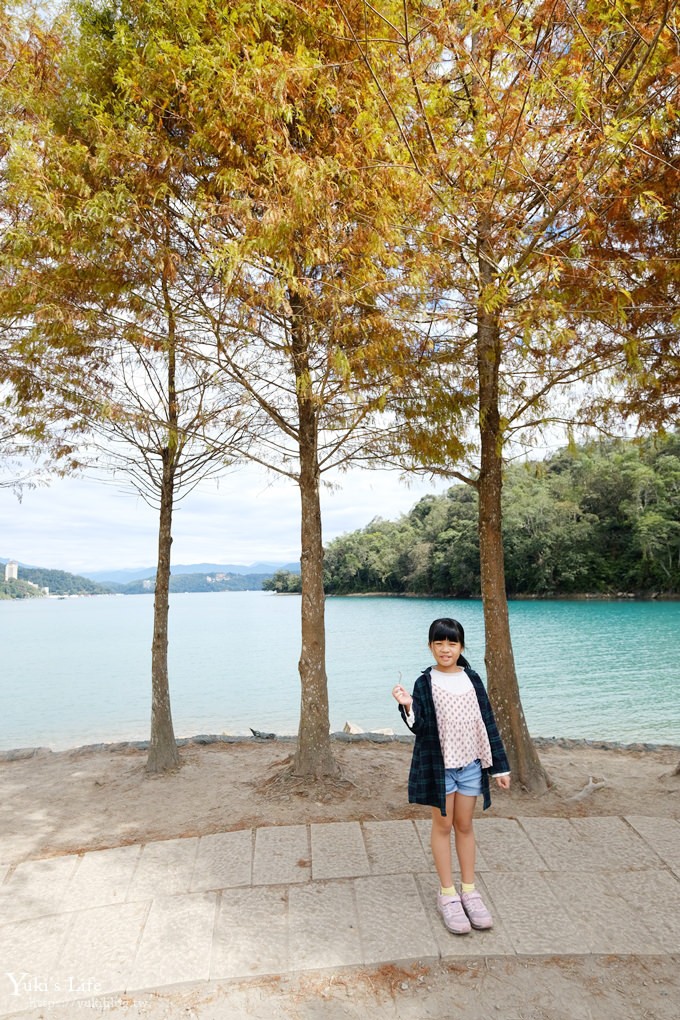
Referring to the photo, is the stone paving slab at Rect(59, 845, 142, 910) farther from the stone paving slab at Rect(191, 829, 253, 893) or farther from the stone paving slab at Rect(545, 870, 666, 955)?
the stone paving slab at Rect(545, 870, 666, 955)

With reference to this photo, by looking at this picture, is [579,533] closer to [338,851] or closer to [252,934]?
[338,851]

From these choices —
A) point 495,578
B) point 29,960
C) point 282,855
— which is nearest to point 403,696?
point 282,855

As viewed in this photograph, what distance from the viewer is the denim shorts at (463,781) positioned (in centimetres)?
281

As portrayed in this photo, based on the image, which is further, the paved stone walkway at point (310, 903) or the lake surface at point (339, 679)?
the lake surface at point (339, 679)

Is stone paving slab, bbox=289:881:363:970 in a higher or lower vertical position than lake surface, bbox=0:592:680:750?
higher

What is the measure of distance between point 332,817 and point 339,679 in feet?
42.0

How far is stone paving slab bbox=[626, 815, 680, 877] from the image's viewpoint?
340 cm

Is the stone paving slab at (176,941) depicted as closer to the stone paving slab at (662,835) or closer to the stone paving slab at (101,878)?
the stone paving slab at (101,878)

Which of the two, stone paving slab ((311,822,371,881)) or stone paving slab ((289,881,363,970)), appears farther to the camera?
stone paving slab ((311,822,371,881))

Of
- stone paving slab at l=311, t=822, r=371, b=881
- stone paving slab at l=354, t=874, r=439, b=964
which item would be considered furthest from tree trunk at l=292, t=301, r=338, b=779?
stone paving slab at l=354, t=874, r=439, b=964

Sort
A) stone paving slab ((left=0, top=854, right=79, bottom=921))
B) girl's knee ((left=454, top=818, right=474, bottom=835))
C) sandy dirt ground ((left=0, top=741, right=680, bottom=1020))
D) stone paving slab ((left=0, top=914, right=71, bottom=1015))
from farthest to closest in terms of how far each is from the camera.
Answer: stone paving slab ((left=0, top=854, right=79, bottom=921)) → girl's knee ((left=454, top=818, right=474, bottom=835)) → stone paving slab ((left=0, top=914, right=71, bottom=1015)) → sandy dirt ground ((left=0, top=741, right=680, bottom=1020))

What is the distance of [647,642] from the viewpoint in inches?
813

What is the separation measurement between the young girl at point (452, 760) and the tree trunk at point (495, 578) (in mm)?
2174

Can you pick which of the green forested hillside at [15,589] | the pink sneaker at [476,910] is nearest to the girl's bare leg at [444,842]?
the pink sneaker at [476,910]
